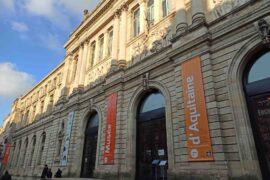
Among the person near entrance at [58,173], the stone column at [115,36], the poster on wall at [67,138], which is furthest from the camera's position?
the poster on wall at [67,138]

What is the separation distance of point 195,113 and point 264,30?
4447 mm

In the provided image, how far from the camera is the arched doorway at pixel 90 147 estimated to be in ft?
57.5

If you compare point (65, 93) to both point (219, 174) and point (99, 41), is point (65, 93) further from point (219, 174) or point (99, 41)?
point (219, 174)

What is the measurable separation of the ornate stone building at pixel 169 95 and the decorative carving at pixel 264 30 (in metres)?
0.05

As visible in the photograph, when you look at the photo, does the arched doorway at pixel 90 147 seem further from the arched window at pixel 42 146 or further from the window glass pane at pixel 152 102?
the arched window at pixel 42 146

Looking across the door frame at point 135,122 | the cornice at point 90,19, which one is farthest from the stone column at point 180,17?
the cornice at point 90,19

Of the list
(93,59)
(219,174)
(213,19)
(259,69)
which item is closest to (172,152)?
(219,174)

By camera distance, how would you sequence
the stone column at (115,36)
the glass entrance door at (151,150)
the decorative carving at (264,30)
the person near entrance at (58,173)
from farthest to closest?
the person near entrance at (58,173), the stone column at (115,36), the glass entrance door at (151,150), the decorative carving at (264,30)

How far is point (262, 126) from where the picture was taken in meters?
8.81

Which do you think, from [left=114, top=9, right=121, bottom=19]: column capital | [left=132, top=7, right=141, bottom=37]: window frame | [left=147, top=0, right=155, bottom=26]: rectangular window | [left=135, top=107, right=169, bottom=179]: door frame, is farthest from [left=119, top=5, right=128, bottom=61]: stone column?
[left=135, top=107, right=169, bottom=179]: door frame

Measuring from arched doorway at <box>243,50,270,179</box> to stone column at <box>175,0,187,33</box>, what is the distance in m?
4.54

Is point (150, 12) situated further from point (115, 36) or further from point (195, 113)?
point (195, 113)

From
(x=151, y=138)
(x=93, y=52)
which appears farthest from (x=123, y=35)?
(x=151, y=138)

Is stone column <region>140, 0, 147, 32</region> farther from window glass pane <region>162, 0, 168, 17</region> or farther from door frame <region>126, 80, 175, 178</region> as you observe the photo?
door frame <region>126, 80, 175, 178</region>
